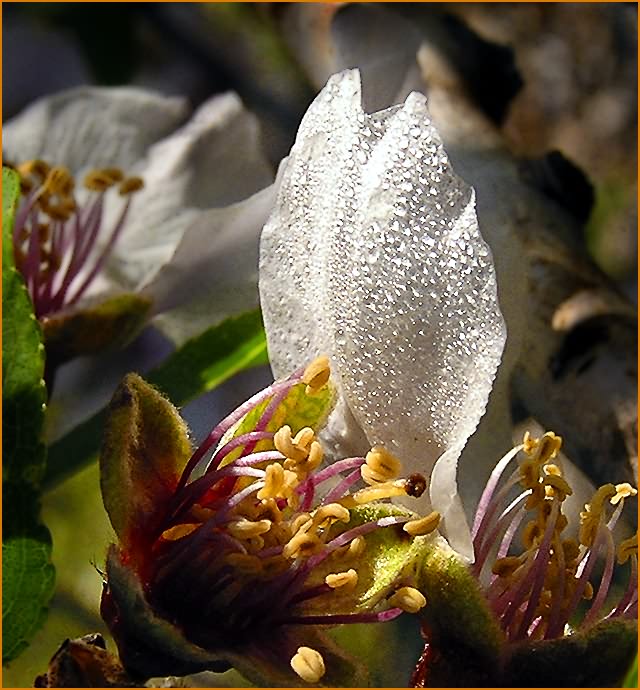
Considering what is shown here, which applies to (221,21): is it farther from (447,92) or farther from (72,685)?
(72,685)

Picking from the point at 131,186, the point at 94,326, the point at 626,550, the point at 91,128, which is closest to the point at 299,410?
the point at 626,550

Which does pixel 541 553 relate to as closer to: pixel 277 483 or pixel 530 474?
pixel 530 474

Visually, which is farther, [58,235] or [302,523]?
[58,235]

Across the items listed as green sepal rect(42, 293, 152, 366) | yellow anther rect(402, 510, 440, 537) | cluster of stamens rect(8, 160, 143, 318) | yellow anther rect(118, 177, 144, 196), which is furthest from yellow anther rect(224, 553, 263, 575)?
yellow anther rect(118, 177, 144, 196)

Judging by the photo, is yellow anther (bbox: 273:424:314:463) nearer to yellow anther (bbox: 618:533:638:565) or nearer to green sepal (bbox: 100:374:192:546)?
green sepal (bbox: 100:374:192:546)

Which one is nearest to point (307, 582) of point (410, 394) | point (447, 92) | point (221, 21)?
point (410, 394)

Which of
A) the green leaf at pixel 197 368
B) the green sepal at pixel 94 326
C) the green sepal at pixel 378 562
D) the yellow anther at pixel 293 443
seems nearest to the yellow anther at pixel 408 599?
the green sepal at pixel 378 562

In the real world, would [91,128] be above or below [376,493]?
above

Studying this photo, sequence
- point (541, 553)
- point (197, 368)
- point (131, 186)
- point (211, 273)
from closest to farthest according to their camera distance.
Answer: point (541, 553)
point (197, 368)
point (211, 273)
point (131, 186)
